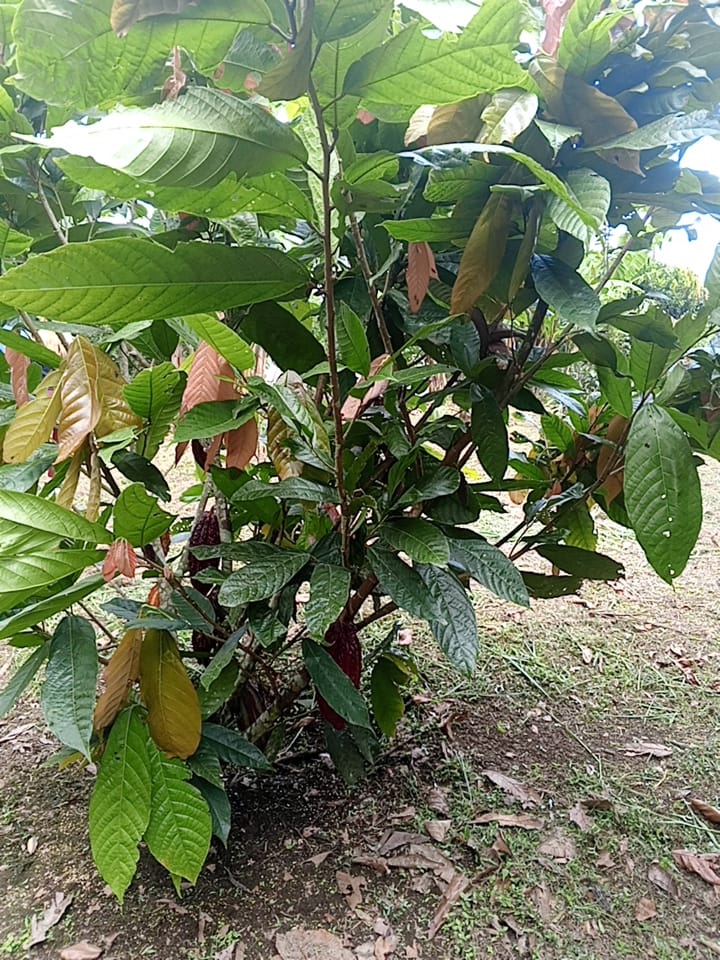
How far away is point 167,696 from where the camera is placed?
765 mm

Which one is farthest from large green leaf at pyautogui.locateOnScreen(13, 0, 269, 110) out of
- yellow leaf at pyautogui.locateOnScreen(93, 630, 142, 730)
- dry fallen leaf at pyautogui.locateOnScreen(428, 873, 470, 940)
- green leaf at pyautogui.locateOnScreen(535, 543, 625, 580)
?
dry fallen leaf at pyautogui.locateOnScreen(428, 873, 470, 940)

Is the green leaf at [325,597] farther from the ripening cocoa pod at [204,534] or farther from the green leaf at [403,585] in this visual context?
the ripening cocoa pod at [204,534]

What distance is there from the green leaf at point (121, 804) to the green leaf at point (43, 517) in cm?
27

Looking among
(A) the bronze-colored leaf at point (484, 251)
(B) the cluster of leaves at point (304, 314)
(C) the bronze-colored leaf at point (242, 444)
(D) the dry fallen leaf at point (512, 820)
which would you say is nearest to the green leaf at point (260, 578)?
(B) the cluster of leaves at point (304, 314)

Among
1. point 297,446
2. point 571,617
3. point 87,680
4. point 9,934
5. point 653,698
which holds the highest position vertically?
point 297,446

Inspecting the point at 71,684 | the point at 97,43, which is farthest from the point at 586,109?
the point at 71,684

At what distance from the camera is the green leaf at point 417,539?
678 millimetres

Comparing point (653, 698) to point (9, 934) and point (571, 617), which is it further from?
point (9, 934)

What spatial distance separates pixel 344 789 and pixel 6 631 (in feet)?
1.96

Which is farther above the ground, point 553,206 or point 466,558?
point 553,206

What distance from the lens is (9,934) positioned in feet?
2.57

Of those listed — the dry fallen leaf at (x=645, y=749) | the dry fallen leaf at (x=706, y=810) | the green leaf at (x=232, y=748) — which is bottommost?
the dry fallen leaf at (x=645, y=749)

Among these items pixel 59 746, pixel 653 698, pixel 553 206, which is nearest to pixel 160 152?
pixel 553 206

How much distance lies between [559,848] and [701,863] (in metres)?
0.20
